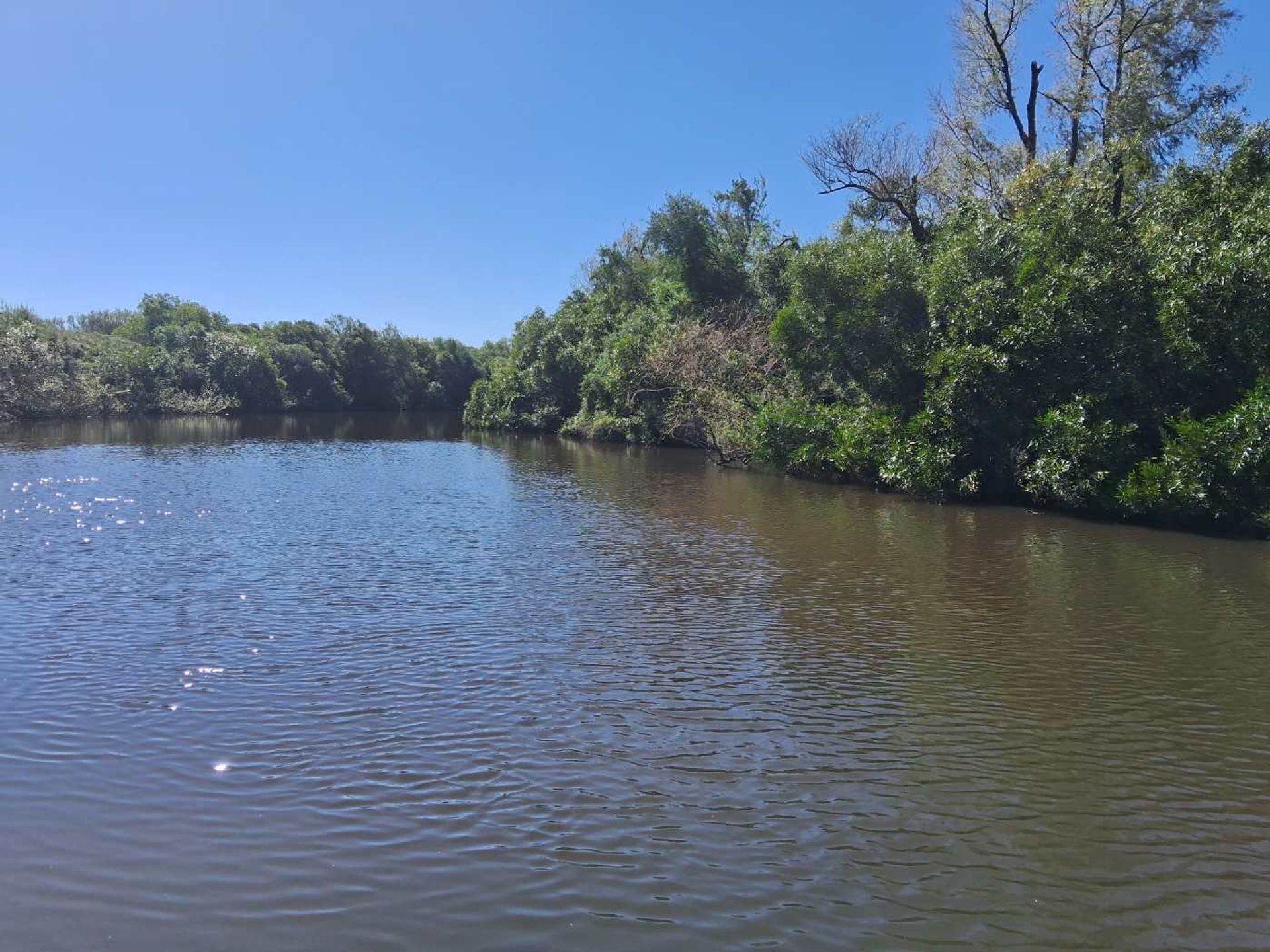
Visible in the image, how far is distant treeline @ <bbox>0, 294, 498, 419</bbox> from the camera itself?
62250 millimetres

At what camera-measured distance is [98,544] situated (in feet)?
56.4

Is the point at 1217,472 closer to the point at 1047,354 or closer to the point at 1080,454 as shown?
the point at 1080,454

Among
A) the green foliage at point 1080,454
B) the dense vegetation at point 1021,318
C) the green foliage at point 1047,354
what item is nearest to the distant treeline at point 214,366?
the dense vegetation at point 1021,318

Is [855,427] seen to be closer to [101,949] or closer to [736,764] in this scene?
[736,764]

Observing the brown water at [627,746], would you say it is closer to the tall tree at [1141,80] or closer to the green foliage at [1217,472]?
the green foliage at [1217,472]

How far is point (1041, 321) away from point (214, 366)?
256ft

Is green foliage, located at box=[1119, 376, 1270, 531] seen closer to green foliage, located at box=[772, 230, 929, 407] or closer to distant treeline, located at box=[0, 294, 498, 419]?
green foliage, located at box=[772, 230, 929, 407]

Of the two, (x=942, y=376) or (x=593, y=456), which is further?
(x=593, y=456)

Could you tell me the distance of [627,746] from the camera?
8.15 metres

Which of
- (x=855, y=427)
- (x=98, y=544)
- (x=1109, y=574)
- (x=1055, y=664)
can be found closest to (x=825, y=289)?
(x=855, y=427)

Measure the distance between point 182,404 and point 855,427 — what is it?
221 feet

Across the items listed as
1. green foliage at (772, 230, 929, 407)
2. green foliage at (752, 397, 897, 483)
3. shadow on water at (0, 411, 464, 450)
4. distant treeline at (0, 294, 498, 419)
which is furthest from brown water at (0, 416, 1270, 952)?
distant treeline at (0, 294, 498, 419)

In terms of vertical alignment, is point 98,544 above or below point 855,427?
below

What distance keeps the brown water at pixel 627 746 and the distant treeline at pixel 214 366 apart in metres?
53.4
